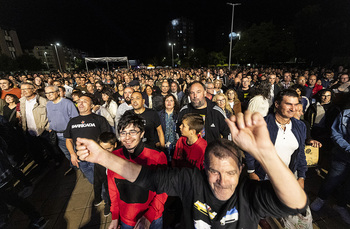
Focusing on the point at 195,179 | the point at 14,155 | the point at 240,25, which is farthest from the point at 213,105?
the point at 240,25

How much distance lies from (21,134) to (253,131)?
6.42 meters

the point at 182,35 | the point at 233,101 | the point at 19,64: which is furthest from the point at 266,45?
the point at 182,35

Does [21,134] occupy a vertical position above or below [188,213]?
below

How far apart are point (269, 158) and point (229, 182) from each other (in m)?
0.40

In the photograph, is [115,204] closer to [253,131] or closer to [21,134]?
[253,131]

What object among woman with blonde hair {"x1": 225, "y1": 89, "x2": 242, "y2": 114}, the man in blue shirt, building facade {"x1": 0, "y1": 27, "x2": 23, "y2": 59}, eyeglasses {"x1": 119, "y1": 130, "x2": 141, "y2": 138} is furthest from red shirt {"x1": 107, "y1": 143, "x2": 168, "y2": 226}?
building facade {"x1": 0, "y1": 27, "x2": 23, "y2": 59}

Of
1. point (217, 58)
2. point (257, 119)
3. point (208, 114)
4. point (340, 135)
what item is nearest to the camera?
point (257, 119)

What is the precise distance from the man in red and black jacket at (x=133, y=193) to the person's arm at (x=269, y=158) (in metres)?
1.33

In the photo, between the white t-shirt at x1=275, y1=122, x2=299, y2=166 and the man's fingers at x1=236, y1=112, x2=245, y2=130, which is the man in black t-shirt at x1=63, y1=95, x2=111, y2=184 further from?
the white t-shirt at x1=275, y1=122, x2=299, y2=166

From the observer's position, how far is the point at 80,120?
10.7ft

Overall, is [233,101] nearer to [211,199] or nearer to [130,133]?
[130,133]

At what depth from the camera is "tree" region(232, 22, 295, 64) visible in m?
30.8

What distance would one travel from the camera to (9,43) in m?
57.0

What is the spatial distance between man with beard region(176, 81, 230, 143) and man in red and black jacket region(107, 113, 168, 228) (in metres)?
1.26
